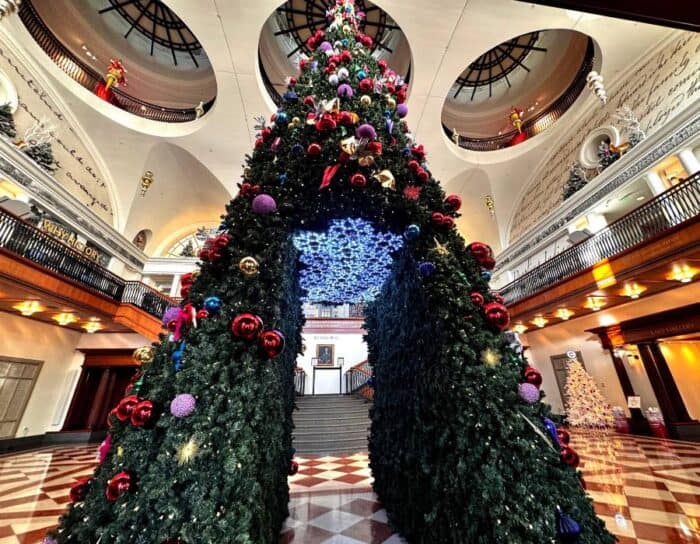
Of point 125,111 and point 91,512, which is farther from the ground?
point 125,111

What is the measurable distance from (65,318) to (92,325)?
0.76 metres

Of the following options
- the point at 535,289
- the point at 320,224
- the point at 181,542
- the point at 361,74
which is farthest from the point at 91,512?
the point at 535,289

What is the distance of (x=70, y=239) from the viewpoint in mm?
7383

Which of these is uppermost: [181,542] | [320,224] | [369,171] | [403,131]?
[403,131]

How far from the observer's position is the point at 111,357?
7.87 m

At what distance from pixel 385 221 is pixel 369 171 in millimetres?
333

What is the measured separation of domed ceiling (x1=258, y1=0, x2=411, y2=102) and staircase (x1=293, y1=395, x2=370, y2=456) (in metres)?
9.43

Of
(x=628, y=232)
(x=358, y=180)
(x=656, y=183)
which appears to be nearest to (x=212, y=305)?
(x=358, y=180)

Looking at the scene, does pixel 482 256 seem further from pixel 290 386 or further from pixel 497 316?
pixel 290 386

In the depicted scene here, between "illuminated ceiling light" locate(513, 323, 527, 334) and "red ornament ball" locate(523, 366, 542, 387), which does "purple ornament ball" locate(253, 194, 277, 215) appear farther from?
"illuminated ceiling light" locate(513, 323, 527, 334)

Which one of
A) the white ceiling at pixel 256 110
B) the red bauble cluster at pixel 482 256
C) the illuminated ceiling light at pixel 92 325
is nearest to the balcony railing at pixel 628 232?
the white ceiling at pixel 256 110

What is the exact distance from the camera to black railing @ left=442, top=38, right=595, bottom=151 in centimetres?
859

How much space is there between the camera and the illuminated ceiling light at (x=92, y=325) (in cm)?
709

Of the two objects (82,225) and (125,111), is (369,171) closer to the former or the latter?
(82,225)
